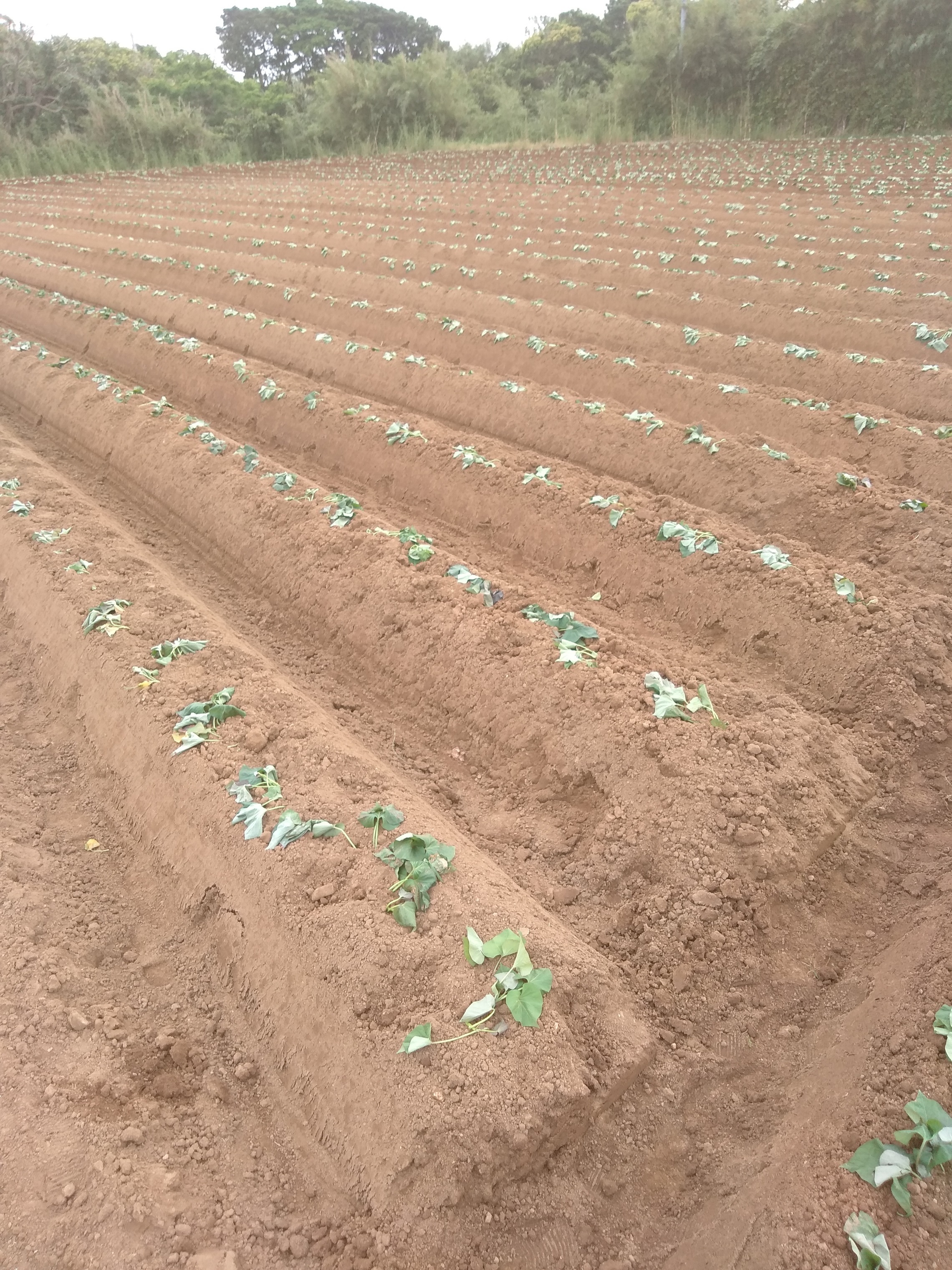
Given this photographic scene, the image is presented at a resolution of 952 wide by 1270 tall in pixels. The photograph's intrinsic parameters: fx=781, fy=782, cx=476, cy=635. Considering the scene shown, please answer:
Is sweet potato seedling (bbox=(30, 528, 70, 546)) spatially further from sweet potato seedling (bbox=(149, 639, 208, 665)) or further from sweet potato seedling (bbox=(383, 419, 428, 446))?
sweet potato seedling (bbox=(383, 419, 428, 446))

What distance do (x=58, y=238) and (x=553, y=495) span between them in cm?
1907

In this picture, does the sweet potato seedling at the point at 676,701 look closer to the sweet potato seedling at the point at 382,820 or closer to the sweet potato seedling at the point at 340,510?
the sweet potato seedling at the point at 382,820

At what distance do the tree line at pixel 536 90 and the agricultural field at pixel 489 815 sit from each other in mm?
26380

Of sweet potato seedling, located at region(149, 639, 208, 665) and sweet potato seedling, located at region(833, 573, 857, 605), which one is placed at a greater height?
sweet potato seedling, located at region(833, 573, 857, 605)

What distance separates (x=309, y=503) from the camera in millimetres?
7012

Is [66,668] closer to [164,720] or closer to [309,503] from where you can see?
[164,720]

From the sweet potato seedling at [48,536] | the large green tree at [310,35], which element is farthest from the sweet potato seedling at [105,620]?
the large green tree at [310,35]

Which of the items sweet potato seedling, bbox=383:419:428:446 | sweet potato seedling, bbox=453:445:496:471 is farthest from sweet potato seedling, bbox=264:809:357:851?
sweet potato seedling, bbox=383:419:428:446

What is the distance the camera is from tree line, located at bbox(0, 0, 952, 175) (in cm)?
2883

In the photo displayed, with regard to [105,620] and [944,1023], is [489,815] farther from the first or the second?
[105,620]

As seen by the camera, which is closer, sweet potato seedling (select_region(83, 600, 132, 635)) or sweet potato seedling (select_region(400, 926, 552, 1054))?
sweet potato seedling (select_region(400, 926, 552, 1054))

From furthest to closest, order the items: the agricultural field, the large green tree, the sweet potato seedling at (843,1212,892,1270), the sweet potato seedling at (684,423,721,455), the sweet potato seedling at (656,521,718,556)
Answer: the large green tree, the sweet potato seedling at (684,423,721,455), the sweet potato seedling at (656,521,718,556), the agricultural field, the sweet potato seedling at (843,1212,892,1270)

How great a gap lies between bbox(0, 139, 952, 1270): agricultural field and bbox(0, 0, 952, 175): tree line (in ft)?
86.5

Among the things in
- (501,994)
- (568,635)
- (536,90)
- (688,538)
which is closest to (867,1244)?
(501,994)
